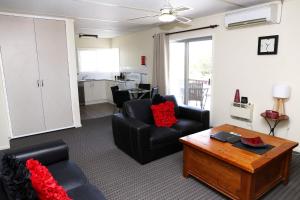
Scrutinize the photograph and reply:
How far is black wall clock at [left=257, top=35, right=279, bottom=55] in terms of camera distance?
3271 millimetres

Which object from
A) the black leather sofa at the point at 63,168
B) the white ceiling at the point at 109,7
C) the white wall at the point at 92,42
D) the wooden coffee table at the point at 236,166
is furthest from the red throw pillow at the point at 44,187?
the white wall at the point at 92,42

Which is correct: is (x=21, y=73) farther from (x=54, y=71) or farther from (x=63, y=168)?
(x=63, y=168)

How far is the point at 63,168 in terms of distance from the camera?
2.06 m

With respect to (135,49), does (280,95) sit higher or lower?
lower

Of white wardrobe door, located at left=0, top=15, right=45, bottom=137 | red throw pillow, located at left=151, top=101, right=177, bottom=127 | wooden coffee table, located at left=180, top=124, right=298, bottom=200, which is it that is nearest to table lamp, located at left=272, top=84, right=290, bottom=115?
wooden coffee table, located at left=180, top=124, right=298, bottom=200

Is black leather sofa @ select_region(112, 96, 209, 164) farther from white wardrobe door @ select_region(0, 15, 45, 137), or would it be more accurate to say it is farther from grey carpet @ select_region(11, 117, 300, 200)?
white wardrobe door @ select_region(0, 15, 45, 137)

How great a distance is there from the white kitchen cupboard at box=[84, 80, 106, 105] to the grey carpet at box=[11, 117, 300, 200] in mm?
3309

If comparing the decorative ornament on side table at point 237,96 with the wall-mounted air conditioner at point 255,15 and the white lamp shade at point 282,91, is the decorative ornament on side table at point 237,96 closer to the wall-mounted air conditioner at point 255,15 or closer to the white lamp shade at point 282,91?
the white lamp shade at point 282,91

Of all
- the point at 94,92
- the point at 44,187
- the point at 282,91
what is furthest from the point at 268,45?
the point at 94,92

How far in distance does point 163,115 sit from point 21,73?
9.35 ft

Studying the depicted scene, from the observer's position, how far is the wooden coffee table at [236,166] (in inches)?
77.3

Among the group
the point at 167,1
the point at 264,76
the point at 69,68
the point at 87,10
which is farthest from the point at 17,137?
the point at 264,76

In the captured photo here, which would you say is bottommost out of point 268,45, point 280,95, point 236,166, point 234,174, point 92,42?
point 234,174

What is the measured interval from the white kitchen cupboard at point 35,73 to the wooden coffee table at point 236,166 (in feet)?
10.2
